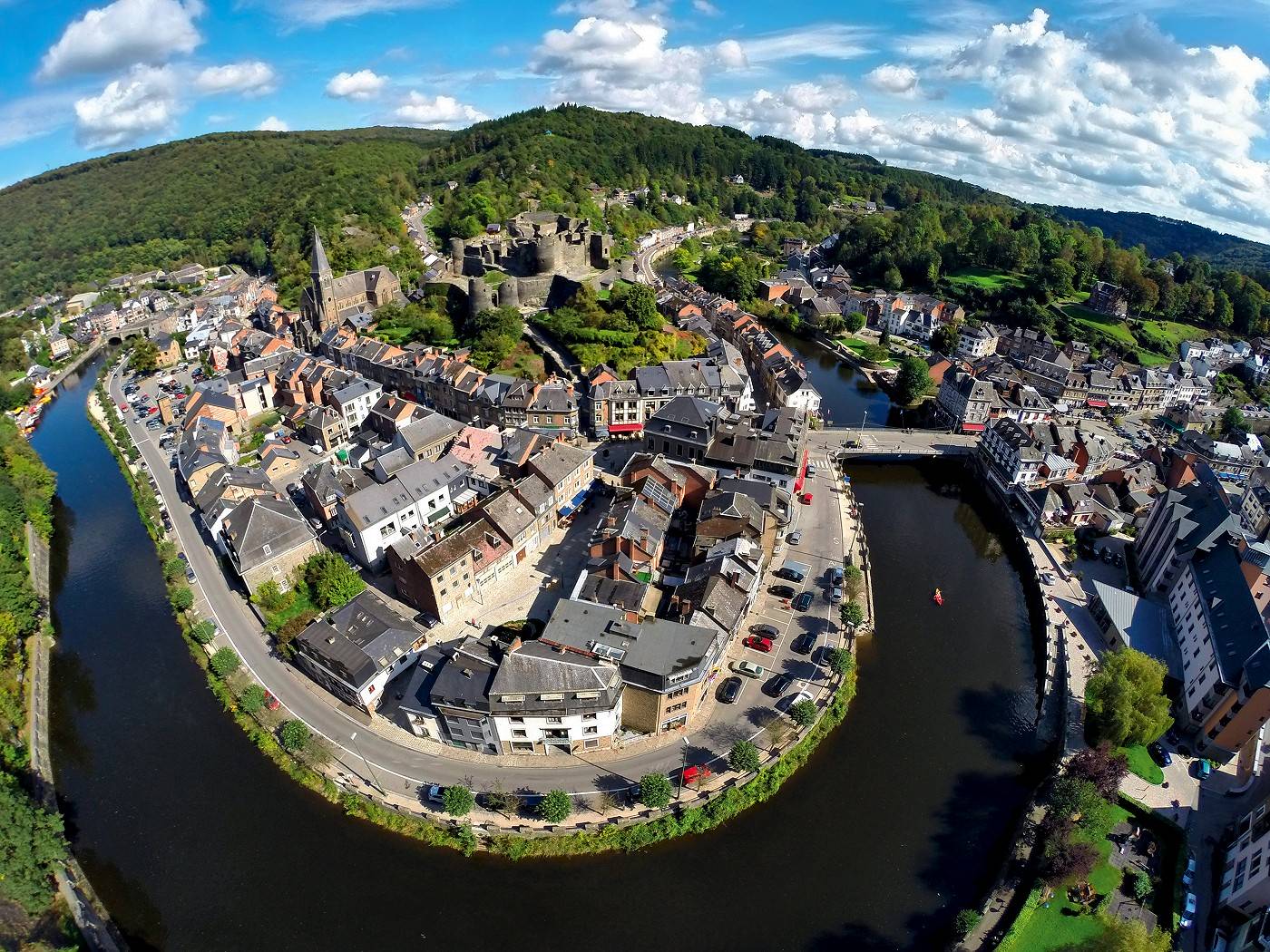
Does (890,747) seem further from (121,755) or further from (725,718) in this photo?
(121,755)

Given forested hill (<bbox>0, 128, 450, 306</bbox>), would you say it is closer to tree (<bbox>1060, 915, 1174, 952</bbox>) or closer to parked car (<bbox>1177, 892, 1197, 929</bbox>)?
tree (<bbox>1060, 915, 1174, 952</bbox>)

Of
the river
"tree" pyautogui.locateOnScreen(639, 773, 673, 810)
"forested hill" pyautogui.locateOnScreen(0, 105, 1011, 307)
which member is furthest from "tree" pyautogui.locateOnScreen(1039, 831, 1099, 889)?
"forested hill" pyautogui.locateOnScreen(0, 105, 1011, 307)

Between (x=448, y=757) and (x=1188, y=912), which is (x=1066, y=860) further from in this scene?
(x=448, y=757)

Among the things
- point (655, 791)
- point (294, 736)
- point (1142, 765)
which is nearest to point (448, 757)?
point (294, 736)

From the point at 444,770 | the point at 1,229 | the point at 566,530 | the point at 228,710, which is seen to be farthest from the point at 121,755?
the point at 1,229

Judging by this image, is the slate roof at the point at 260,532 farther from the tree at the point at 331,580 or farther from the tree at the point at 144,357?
the tree at the point at 144,357

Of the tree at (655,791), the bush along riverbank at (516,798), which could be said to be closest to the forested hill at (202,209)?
the bush along riverbank at (516,798)
